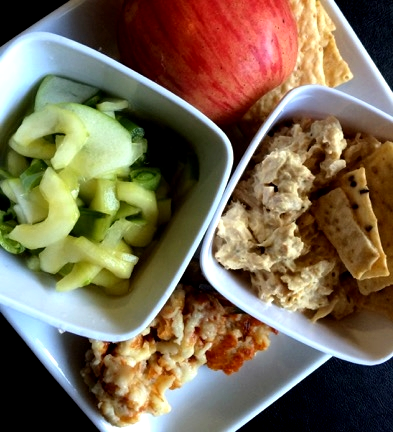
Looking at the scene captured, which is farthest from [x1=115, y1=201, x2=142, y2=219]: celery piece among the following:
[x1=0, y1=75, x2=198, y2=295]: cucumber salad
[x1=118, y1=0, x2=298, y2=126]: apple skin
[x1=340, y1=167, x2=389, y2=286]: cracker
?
[x1=340, y1=167, x2=389, y2=286]: cracker

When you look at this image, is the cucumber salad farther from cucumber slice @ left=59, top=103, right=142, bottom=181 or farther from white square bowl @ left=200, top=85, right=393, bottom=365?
white square bowl @ left=200, top=85, right=393, bottom=365

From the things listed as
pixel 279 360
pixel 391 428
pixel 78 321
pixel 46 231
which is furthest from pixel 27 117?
pixel 391 428

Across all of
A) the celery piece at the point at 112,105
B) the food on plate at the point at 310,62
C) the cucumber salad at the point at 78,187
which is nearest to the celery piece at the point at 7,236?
the cucumber salad at the point at 78,187

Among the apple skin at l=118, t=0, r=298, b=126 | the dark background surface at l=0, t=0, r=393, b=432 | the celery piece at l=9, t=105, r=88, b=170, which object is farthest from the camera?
the dark background surface at l=0, t=0, r=393, b=432

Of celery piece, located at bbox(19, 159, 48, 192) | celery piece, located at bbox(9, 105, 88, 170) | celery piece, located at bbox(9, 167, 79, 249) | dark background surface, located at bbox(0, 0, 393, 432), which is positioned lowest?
dark background surface, located at bbox(0, 0, 393, 432)

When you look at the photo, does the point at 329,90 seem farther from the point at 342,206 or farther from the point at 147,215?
the point at 147,215

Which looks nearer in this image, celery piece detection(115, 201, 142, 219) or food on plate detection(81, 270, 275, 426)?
celery piece detection(115, 201, 142, 219)

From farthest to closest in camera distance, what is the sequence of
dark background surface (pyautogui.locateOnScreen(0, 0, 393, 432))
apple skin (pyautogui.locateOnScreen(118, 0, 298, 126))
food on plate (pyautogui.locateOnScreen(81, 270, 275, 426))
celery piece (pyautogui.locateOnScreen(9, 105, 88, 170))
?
1. dark background surface (pyautogui.locateOnScreen(0, 0, 393, 432))
2. food on plate (pyautogui.locateOnScreen(81, 270, 275, 426))
3. apple skin (pyautogui.locateOnScreen(118, 0, 298, 126))
4. celery piece (pyautogui.locateOnScreen(9, 105, 88, 170))

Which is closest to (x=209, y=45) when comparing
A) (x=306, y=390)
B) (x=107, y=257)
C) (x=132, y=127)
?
(x=132, y=127)
